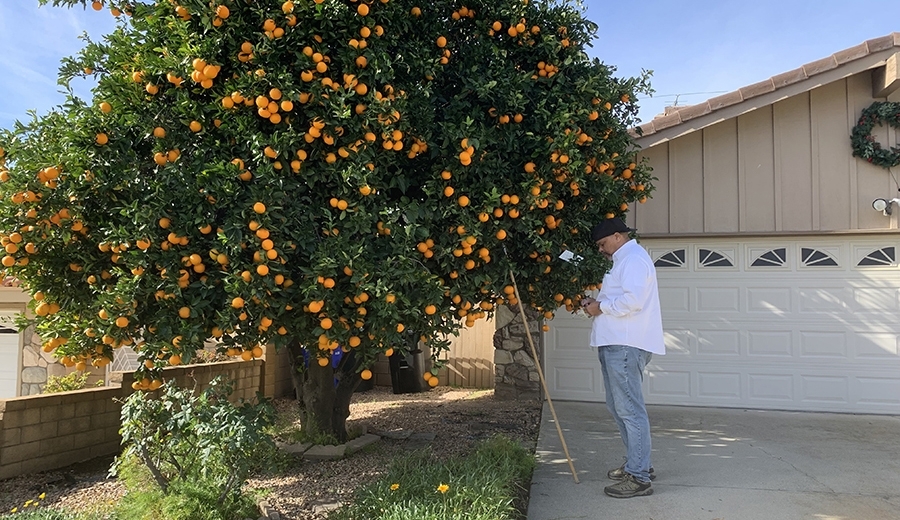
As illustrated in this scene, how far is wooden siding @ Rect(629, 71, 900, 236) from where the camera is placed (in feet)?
22.6

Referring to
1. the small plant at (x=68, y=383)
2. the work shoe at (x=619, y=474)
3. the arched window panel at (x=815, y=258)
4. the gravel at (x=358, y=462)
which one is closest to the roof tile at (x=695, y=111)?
the arched window panel at (x=815, y=258)

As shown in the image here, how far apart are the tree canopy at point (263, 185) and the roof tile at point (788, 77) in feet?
12.6

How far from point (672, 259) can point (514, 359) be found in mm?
2321

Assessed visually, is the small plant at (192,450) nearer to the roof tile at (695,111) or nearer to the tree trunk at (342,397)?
the tree trunk at (342,397)

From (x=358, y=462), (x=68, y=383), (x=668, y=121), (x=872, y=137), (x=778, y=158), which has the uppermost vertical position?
(x=668, y=121)

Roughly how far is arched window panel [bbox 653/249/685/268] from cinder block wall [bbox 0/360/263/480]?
205 inches

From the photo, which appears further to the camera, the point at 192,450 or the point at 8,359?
the point at 8,359

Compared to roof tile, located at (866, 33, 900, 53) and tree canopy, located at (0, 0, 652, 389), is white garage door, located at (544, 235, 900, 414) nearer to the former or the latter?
roof tile, located at (866, 33, 900, 53)

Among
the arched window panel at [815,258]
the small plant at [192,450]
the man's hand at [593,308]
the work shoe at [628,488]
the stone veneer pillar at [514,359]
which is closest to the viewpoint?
the small plant at [192,450]

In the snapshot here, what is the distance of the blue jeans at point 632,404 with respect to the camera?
399cm

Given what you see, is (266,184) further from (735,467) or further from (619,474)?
(735,467)

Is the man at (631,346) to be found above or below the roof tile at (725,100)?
below

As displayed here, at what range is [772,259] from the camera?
7.11m

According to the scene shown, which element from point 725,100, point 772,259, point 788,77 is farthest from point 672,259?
point 788,77
